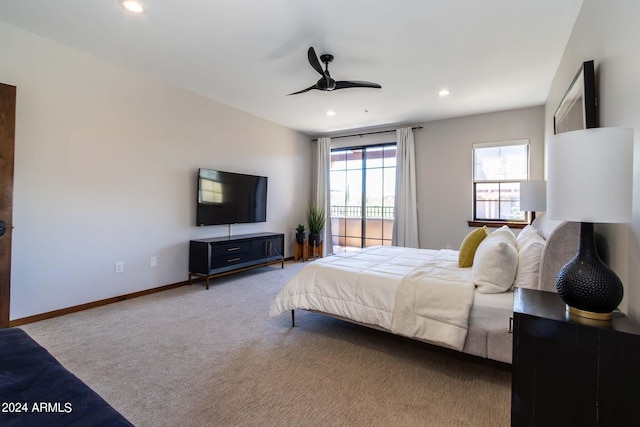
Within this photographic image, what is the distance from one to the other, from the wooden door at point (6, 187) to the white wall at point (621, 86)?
4.11 metres

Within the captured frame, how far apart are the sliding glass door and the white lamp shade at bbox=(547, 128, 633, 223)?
476 cm

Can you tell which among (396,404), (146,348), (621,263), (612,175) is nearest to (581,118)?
(621,263)

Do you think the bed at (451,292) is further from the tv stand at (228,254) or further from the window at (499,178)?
the window at (499,178)

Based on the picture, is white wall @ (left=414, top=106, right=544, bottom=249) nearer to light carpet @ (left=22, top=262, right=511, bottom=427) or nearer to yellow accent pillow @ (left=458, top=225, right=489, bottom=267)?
yellow accent pillow @ (left=458, top=225, right=489, bottom=267)

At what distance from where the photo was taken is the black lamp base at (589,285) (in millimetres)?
1098

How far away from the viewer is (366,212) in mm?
6176

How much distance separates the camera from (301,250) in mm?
6078

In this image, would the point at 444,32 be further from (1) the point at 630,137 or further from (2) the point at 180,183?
(2) the point at 180,183

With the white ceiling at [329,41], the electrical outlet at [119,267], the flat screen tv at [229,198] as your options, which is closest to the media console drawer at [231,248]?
the flat screen tv at [229,198]

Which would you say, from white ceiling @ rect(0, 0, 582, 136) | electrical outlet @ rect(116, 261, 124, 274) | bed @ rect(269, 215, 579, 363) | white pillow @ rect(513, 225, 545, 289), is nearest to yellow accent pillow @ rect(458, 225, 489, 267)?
bed @ rect(269, 215, 579, 363)

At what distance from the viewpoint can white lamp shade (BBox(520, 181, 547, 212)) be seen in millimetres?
3170

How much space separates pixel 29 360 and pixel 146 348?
1331mm

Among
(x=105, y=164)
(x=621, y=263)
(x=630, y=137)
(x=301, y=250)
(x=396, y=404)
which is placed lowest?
(x=396, y=404)

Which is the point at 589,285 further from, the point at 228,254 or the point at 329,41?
the point at 228,254
